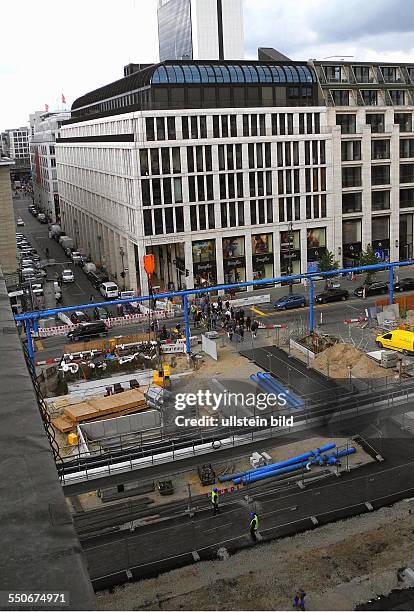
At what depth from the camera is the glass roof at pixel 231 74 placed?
51000 millimetres

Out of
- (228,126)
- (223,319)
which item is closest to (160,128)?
(228,126)

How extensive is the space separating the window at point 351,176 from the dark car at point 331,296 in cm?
1296

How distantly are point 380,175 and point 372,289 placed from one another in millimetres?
14437

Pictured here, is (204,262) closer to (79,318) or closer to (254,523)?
(79,318)

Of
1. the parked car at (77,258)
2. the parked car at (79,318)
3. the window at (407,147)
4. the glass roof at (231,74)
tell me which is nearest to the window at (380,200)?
the window at (407,147)

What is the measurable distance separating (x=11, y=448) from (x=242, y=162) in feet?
168

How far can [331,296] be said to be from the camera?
4766 cm

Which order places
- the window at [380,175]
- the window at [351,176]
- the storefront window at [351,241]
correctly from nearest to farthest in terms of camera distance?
the window at [351,176]
the storefront window at [351,241]
the window at [380,175]

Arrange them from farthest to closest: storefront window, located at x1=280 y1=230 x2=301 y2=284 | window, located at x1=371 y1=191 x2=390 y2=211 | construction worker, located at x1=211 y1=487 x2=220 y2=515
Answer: window, located at x1=371 y1=191 x2=390 y2=211
storefront window, located at x1=280 y1=230 x2=301 y2=284
construction worker, located at x1=211 y1=487 x2=220 y2=515

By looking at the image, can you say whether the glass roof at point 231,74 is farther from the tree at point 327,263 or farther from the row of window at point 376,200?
the tree at point 327,263

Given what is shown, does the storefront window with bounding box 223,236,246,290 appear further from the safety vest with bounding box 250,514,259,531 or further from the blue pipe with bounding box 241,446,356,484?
the safety vest with bounding box 250,514,259,531

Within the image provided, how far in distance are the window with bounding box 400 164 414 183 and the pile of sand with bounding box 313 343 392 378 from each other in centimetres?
2919

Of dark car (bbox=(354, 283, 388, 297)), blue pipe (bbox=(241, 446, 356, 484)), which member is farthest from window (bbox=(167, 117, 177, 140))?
blue pipe (bbox=(241, 446, 356, 484))

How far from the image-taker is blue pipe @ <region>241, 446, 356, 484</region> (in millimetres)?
23422
